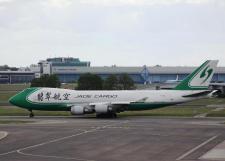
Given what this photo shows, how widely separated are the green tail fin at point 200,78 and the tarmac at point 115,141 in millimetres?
10458

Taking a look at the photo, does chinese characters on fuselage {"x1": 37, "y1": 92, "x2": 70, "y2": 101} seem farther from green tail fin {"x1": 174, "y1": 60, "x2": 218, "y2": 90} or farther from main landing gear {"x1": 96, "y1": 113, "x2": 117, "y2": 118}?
green tail fin {"x1": 174, "y1": 60, "x2": 218, "y2": 90}

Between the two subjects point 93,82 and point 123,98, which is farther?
point 93,82

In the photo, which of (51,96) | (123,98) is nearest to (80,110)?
(51,96)

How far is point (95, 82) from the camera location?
11875cm

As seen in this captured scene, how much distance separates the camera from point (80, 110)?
63.5 m

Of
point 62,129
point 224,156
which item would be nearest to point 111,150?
point 224,156

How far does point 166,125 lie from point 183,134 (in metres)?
8.24

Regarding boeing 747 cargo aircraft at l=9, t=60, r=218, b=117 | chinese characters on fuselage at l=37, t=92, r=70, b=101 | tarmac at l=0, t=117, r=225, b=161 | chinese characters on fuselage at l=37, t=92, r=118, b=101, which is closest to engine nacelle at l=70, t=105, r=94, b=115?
boeing 747 cargo aircraft at l=9, t=60, r=218, b=117

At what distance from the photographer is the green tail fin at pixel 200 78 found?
211 ft

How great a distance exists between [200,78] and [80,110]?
14.7m

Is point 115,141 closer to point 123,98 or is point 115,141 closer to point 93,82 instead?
point 123,98

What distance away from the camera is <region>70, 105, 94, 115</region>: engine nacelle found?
63500 millimetres

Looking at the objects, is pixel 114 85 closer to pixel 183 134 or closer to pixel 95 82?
pixel 95 82

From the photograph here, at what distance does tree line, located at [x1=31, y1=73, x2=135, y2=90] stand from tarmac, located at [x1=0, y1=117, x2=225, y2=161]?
208 ft
